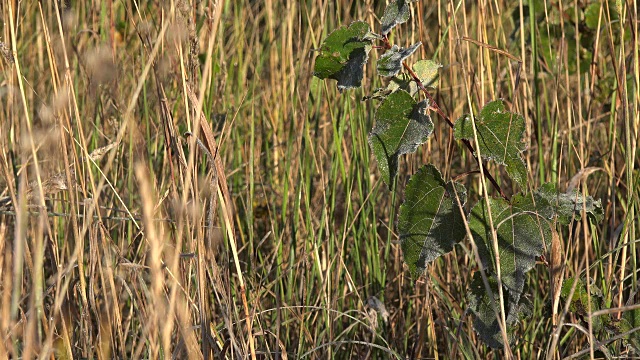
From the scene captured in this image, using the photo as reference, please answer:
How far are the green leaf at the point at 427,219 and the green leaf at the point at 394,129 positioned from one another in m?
0.04

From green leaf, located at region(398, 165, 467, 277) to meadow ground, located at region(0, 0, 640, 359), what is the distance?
12 centimetres

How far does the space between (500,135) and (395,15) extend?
0.65ft

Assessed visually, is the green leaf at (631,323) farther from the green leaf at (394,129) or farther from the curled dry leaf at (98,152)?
the curled dry leaf at (98,152)

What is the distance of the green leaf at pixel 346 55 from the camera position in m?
1.01

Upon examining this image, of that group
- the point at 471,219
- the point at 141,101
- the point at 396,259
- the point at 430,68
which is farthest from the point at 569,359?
the point at 141,101

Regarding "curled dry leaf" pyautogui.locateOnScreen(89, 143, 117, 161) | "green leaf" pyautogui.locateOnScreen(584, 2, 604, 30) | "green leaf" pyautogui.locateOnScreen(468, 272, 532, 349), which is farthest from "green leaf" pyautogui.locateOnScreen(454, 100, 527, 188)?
"green leaf" pyautogui.locateOnScreen(584, 2, 604, 30)

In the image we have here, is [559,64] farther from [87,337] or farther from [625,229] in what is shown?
[87,337]

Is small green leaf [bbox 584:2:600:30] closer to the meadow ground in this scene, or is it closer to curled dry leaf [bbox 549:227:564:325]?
the meadow ground

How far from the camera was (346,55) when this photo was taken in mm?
1026

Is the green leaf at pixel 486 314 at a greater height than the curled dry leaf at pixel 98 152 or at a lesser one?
lesser

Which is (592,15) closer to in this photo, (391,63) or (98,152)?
(391,63)

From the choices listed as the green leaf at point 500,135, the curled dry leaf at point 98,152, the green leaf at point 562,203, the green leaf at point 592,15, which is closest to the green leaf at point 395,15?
the green leaf at point 500,135

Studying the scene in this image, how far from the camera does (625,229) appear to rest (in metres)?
1.17

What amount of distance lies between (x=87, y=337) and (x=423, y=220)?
1.47 ft
